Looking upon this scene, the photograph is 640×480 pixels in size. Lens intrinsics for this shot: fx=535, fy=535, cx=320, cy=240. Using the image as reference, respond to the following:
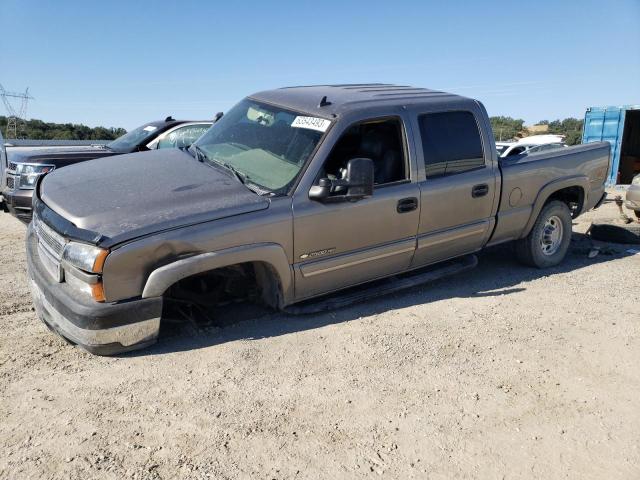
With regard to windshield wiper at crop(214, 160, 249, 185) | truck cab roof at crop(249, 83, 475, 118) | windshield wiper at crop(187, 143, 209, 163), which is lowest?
windshield wiper at crop(214, 160, 249, 185)

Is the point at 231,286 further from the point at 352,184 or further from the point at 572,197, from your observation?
the point at 572,197

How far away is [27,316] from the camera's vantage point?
14.3 ft

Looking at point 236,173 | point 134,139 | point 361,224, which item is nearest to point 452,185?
point 361,224

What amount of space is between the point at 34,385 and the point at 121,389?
0.55 metres

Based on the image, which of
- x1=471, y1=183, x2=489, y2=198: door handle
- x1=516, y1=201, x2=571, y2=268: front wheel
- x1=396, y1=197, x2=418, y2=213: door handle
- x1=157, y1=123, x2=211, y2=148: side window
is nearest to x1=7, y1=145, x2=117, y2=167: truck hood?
x1=157, y1=123, x2=211, y2=148: side window

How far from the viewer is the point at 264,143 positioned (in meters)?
4.51

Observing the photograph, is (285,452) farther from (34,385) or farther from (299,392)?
(34,385)

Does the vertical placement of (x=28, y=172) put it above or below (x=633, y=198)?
above

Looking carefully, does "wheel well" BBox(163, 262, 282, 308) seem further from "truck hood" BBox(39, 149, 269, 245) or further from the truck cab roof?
the truck cab roof

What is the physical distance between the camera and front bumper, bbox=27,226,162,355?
3.38 m

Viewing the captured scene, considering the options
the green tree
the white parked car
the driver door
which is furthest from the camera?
the green tree

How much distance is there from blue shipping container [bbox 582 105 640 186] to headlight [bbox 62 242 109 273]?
17.5m

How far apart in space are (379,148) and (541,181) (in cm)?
214

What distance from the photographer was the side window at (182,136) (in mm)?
8367
